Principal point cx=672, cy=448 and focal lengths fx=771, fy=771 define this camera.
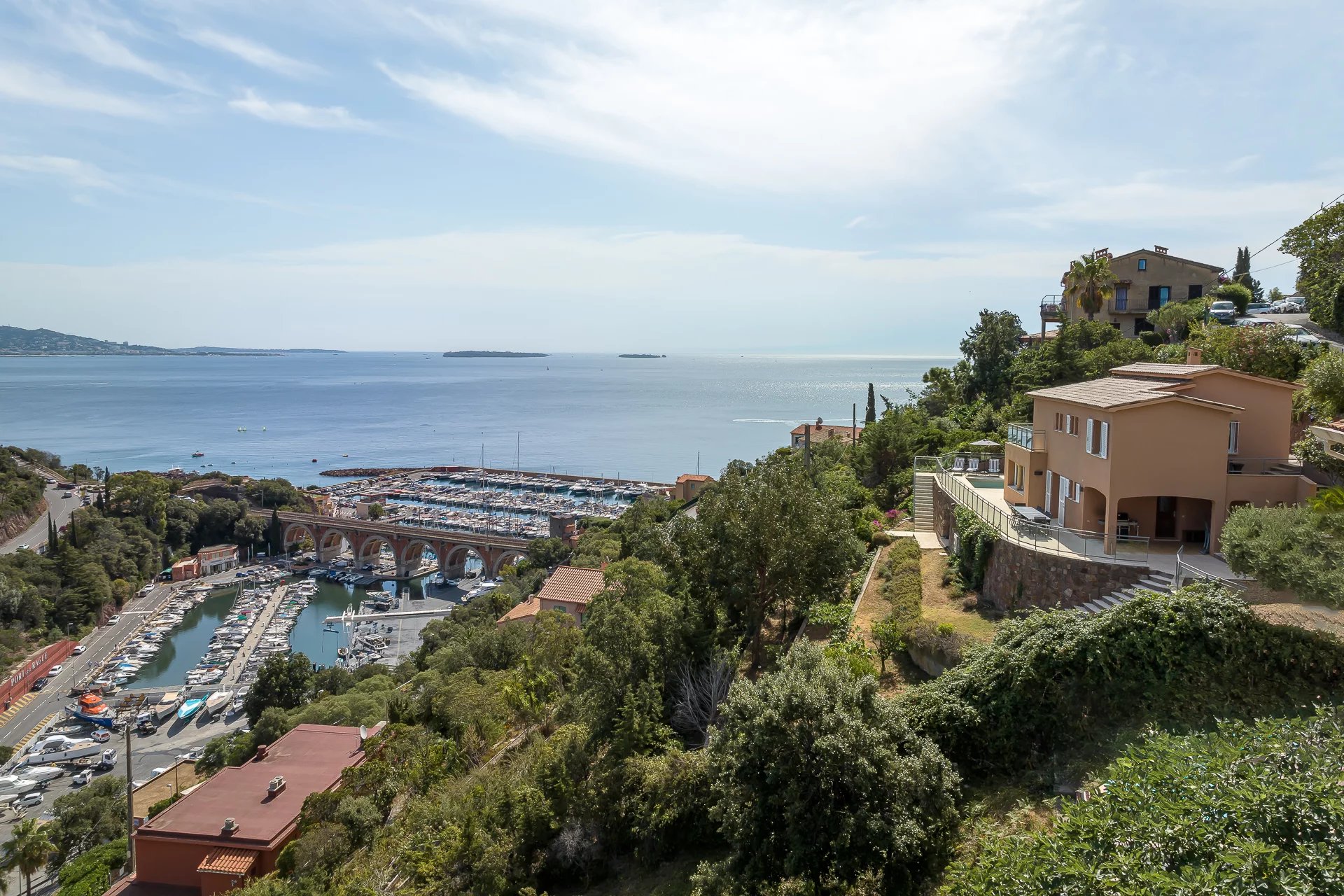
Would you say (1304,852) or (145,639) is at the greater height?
(1304,852)

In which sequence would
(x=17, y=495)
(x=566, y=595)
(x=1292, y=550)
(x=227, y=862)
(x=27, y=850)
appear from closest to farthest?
(x=1292, y=550) → (x=227, y=862) → (x=27, y=850) → (x=566, y=595) → (x=17, y=495)

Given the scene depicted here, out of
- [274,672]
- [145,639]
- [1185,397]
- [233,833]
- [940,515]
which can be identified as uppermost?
[1185,397]

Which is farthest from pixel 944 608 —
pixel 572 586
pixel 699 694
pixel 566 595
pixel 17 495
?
pixel 17 495

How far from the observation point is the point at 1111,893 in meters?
5.21

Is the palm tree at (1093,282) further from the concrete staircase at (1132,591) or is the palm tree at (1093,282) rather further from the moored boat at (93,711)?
the moored boat at (93,711)

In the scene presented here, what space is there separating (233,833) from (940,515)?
18607mm

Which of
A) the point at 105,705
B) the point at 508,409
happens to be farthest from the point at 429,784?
the point at 508,409

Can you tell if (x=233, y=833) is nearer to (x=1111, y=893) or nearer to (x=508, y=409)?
(x=1111, y=893)

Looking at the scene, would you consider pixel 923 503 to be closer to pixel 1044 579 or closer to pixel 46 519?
pixel 1044 579

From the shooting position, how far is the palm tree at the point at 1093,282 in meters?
35.1

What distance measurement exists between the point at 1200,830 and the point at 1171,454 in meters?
10.7

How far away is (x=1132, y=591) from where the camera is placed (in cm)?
1239

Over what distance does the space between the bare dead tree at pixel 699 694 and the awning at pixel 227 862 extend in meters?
9.16

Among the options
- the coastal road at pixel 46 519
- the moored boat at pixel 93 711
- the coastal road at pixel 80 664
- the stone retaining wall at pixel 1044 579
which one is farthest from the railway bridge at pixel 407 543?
the stone retaining wall at pixel 1044 579
